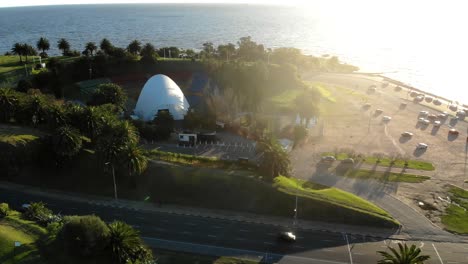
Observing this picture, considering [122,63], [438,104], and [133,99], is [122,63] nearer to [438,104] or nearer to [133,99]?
[133,99]

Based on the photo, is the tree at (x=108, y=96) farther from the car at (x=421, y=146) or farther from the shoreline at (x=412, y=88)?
the shoreline at (x=412, y=88)

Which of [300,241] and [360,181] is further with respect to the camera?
[360,181]

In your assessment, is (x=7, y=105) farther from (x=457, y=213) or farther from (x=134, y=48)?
(x=457, y=213)

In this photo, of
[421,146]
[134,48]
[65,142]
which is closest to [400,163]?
[421,146]

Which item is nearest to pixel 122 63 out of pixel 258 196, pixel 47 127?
pixel 47 127

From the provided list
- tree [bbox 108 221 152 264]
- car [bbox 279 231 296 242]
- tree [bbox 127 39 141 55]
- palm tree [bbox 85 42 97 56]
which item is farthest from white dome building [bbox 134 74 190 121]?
tree [bbox 108 221 152 264]

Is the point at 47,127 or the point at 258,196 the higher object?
the point at 47,127
